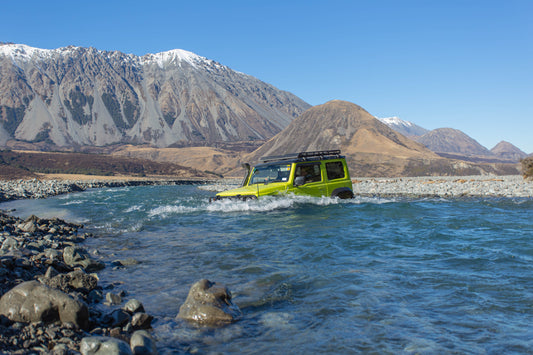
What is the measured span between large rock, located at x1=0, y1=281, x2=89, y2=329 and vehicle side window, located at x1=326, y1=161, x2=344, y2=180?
1217cm

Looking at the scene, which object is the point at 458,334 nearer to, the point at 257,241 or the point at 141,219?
the point at 257,241

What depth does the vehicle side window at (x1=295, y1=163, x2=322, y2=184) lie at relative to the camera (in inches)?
583

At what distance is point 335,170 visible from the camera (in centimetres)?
1589

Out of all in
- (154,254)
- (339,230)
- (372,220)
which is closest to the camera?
(154,254)

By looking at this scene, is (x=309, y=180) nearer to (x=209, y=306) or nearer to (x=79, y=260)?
(x=79, y=260)

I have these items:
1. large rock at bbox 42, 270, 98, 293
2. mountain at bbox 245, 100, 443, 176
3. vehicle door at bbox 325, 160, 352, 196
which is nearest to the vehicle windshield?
vehicle door at bbox 325, 160, 352, 196

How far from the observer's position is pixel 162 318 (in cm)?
501

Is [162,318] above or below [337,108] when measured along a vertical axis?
below

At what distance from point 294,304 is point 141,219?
37.7ft

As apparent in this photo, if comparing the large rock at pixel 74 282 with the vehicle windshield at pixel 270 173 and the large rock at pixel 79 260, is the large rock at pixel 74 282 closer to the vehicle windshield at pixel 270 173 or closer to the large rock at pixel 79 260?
the large rock at pixel 79 260

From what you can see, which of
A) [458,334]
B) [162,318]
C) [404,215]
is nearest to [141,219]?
[404,215]

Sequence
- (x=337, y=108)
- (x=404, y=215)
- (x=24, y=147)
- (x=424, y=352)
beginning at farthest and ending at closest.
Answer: (x=24, y=147)
(x=337, y=108)
(x=404, y=215)
(x=424, y=352)

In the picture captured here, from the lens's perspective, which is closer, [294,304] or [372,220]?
[294,304]

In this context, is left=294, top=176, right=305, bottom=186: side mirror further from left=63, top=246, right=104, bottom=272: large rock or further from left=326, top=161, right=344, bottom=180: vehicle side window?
left=63, top=246, right=104, bottom=272: large rock
